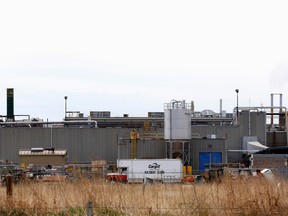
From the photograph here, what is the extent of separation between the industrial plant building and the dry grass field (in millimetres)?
36717

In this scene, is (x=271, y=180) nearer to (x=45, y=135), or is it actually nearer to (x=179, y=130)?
(x=179, y=130)

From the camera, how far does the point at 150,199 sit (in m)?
17.5

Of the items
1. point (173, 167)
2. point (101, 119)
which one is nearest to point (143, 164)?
point (173, 167)

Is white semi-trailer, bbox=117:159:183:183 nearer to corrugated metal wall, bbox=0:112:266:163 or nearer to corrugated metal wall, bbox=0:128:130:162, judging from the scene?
corrugated metal wall, bbox=0:112:266:163

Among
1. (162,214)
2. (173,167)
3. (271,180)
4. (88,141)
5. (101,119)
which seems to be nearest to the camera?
(162,214)

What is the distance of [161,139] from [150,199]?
134ft

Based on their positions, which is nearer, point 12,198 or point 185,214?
point 185,214

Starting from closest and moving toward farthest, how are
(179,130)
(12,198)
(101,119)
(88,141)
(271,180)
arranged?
(12,198), (271,180), (179,130), (88,141), (101,119)

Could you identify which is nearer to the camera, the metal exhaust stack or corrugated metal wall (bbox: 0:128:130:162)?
corrugated metal wall (bbox: 0:128:130:162)

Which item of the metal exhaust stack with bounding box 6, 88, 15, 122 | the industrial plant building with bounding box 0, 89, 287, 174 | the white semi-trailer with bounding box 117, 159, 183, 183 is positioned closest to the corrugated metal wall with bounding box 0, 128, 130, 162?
the industrial plant building with bounding box 0, 89, 287, 174

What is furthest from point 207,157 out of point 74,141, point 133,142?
point 74,141

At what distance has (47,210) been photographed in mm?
15961

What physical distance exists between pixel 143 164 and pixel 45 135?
52.9 ft

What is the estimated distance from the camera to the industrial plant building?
185 feet
